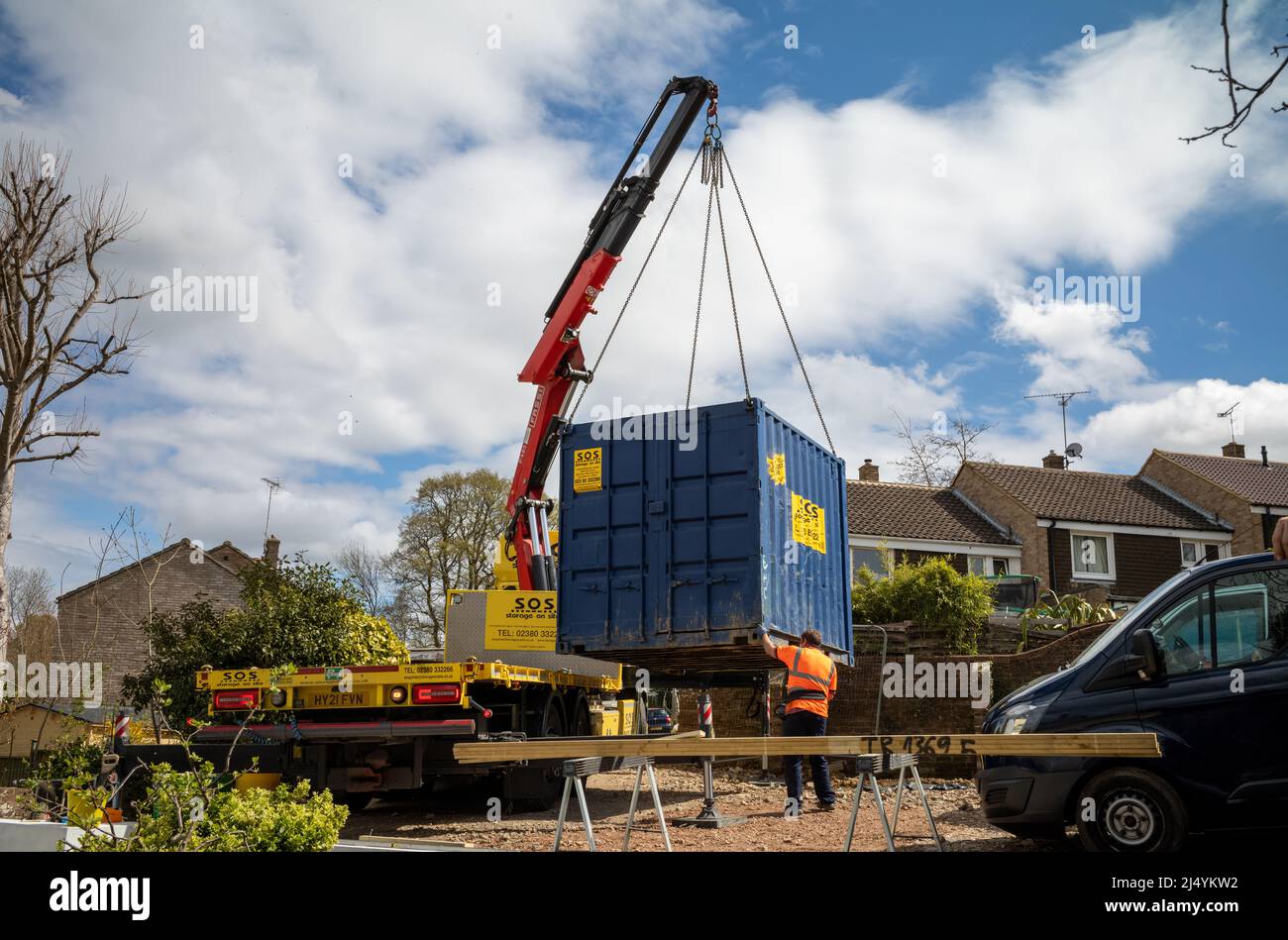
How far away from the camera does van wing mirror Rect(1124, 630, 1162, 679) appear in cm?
636

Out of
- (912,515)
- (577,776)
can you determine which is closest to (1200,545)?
(912,515)

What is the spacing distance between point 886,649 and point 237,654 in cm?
822

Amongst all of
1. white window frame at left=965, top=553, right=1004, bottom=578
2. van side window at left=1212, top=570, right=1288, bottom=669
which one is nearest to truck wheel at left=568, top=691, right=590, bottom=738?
van side window at left=1212, top=570, right=1288, bottom=669

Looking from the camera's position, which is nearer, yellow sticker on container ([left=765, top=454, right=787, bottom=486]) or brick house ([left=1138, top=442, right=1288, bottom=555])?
yellow sticker on container ([left=765, top=454, right=787, bottom=486])

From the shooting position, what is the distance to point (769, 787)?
39.8ft

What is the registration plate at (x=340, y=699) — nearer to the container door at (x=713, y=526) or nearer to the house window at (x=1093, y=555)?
the container door at (x=713, y=526)

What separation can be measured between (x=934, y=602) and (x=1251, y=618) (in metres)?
8.96

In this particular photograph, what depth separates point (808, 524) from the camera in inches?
420

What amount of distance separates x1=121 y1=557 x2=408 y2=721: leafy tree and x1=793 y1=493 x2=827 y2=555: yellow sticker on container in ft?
18.3

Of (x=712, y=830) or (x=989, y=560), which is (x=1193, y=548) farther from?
(x=712, y=830)

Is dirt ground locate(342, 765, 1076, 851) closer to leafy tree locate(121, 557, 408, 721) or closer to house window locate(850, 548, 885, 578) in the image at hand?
leafy tree locate(121, 557, 408, 721)

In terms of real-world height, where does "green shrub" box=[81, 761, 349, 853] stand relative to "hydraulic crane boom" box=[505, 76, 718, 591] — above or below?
below
